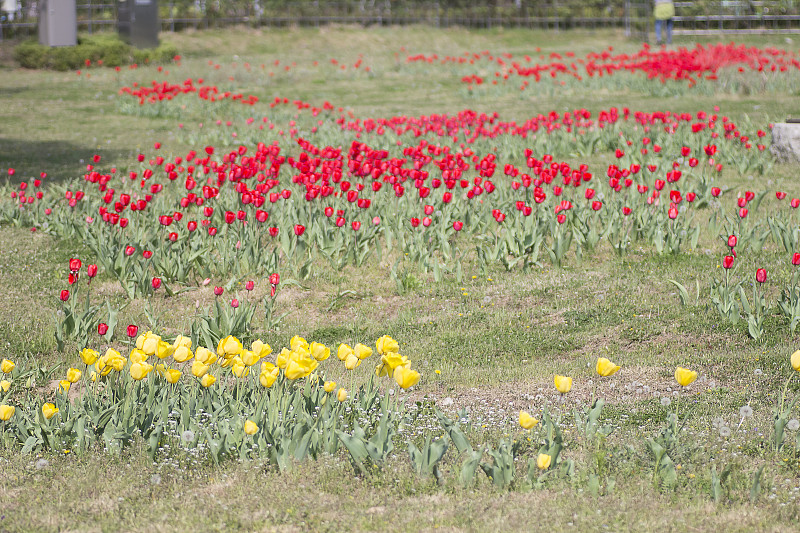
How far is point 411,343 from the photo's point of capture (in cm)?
639

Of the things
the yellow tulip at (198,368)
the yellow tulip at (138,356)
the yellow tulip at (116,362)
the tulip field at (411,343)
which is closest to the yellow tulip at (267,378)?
the tulip field at (411,343)

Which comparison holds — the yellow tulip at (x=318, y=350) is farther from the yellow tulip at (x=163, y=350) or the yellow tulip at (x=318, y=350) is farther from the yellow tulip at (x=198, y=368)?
the yellow tulip at (x=163, y=350)

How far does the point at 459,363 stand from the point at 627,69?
719 inches

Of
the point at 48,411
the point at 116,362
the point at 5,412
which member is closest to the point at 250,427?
the point at 116,362

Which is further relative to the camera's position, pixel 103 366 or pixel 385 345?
pixel 103 366

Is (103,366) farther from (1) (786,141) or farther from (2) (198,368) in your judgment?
(1) (786,141)

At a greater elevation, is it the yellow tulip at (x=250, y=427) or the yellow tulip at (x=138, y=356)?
the yellow tulip at (x=138, y=356)

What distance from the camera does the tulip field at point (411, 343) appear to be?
4043 mm

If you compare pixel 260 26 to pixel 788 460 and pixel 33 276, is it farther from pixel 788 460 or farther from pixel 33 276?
pixel 788 460

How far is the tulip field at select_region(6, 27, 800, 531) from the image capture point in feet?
13.3

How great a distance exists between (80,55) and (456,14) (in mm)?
20474

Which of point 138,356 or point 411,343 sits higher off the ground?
point 138,356

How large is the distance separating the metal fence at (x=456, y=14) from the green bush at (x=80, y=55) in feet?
19.0

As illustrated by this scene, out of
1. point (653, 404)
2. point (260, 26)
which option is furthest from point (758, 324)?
point (260, 26)
